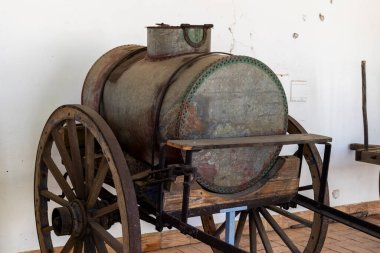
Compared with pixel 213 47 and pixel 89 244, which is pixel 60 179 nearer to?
pixel 89 244

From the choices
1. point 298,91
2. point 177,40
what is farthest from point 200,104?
point 298,91

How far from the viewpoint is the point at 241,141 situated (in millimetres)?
2273

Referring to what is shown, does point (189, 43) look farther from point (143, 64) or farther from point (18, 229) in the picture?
point (18, 229)

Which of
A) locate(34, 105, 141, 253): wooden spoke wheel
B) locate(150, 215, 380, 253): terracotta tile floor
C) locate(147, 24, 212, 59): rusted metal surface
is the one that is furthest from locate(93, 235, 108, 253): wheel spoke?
locate(150, 215, 380, 253): terracotta tile floor

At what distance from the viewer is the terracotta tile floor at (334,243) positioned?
3871 millimetres

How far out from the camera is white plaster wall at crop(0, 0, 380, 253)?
10.7 ft

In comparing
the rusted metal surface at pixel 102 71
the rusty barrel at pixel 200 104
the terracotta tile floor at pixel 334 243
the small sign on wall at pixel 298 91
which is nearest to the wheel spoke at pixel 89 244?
the rusty barrel at pixel 200 104

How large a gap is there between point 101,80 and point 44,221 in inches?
30.5

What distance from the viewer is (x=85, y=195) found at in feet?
8.43

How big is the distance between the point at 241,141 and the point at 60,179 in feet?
3.20

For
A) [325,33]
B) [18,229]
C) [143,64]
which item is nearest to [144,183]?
[143,64]

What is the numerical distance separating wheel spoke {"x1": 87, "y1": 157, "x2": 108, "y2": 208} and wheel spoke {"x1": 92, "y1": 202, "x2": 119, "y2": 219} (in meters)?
0.05

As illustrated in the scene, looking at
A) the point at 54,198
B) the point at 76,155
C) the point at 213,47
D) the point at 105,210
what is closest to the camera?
the point at 105,210

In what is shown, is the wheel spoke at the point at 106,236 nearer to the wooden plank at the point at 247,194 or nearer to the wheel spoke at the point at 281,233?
the wooden plank at the point at 247,194
